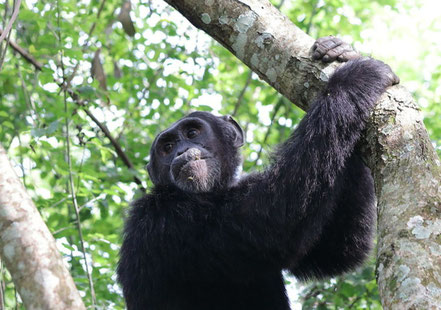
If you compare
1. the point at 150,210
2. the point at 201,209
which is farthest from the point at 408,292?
the point at 150,210

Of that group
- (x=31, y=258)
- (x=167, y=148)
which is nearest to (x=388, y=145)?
(x=31, y=258)

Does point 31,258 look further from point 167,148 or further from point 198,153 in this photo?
point 167,148

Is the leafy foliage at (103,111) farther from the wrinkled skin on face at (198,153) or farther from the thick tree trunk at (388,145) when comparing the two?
the thick tree trunk at (388,145)

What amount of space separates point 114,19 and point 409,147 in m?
9.15

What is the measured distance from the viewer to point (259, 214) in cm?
507

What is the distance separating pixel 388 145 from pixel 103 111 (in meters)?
7.15

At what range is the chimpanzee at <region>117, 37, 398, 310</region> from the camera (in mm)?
4664

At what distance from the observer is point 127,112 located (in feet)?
34.7

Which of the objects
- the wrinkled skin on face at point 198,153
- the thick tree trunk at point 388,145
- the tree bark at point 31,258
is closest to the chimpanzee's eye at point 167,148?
the wrinkled skin on face at point 198,153

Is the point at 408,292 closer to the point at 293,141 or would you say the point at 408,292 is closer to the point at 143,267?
the point at 293,141

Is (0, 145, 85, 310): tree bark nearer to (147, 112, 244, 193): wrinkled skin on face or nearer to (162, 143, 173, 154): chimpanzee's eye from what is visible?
(147, 112, 244, 193): wrinkled skin on face

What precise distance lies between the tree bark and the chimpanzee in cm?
216

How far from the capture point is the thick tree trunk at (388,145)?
303cm

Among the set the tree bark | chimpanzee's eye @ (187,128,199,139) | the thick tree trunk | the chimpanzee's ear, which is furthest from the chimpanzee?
the tree bark
